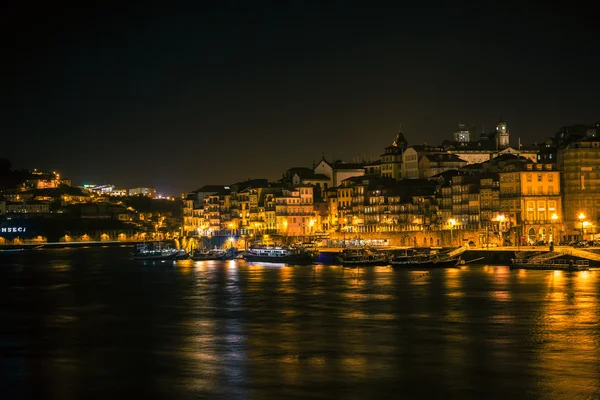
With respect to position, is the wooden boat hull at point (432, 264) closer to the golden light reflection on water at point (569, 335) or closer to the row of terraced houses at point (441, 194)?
the row of terraced houses at point (441, 194)

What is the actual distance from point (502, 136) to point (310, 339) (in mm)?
86837

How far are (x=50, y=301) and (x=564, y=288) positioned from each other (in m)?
27.8

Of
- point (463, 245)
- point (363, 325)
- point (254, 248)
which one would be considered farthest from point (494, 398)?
point (254, 248)

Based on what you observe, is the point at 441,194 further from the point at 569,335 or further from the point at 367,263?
the point at 569,335

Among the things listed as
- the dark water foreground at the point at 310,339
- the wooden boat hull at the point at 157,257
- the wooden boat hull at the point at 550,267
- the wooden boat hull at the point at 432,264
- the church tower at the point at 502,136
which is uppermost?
the church tower at the point at 502,136

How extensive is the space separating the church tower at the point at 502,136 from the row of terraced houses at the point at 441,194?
0.18 metres

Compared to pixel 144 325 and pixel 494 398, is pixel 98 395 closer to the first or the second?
pixel 494 398

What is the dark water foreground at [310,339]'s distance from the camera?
1051 inches

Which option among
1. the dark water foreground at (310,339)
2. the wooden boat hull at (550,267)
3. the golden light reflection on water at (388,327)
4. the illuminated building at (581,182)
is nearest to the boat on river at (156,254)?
the golden light reflection on water at (388,327)

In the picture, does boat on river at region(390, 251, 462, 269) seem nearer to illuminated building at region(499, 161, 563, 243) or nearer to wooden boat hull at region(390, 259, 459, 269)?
wooden boat hull at region(390, 259, 459, 269)

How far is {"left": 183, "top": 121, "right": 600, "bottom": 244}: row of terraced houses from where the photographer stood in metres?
83.0

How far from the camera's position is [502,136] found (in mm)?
116938

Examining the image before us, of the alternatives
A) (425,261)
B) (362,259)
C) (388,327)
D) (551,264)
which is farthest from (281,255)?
(388,327)

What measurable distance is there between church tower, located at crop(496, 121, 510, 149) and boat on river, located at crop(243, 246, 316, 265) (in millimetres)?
39624
